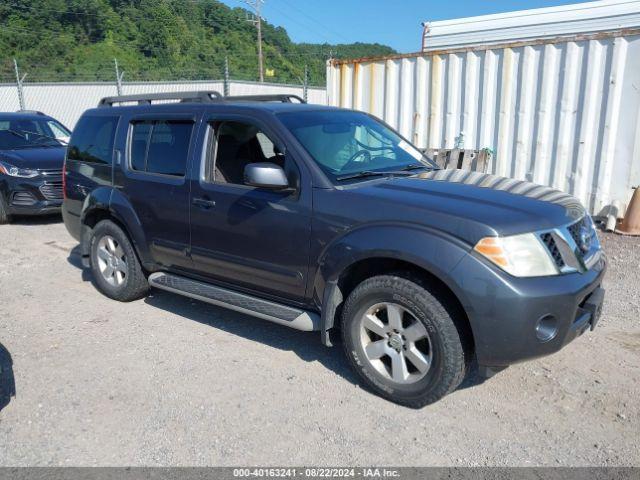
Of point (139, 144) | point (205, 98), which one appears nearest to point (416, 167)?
point (205, 98)

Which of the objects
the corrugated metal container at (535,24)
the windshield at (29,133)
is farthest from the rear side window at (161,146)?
the corrugated metal container at (535,24)

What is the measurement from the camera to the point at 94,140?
18.7 ft

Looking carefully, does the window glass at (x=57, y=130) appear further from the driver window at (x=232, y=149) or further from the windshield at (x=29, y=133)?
the driver window at (x=232, y=149)

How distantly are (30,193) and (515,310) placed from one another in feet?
26.9

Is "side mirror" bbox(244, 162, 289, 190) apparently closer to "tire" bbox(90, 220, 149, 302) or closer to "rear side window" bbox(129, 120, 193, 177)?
"rear side window" bbox(129, 120, 193, 177)

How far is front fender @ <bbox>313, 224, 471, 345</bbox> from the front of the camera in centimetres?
328

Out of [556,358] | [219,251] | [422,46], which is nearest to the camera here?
[556,358]

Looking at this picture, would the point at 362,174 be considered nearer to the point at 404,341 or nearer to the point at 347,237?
the point at 347,237

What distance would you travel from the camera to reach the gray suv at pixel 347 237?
3240 millimetres

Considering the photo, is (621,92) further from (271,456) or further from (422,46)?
(271,456)

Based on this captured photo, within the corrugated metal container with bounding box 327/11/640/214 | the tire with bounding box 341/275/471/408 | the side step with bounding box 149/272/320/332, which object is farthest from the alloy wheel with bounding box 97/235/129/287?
the corrugated metal container with bounding box 327/11/640/214

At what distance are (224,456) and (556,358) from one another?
249 cm

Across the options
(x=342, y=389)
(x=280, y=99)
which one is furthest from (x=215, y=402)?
(x=280, y=99)

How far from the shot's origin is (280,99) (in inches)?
212
